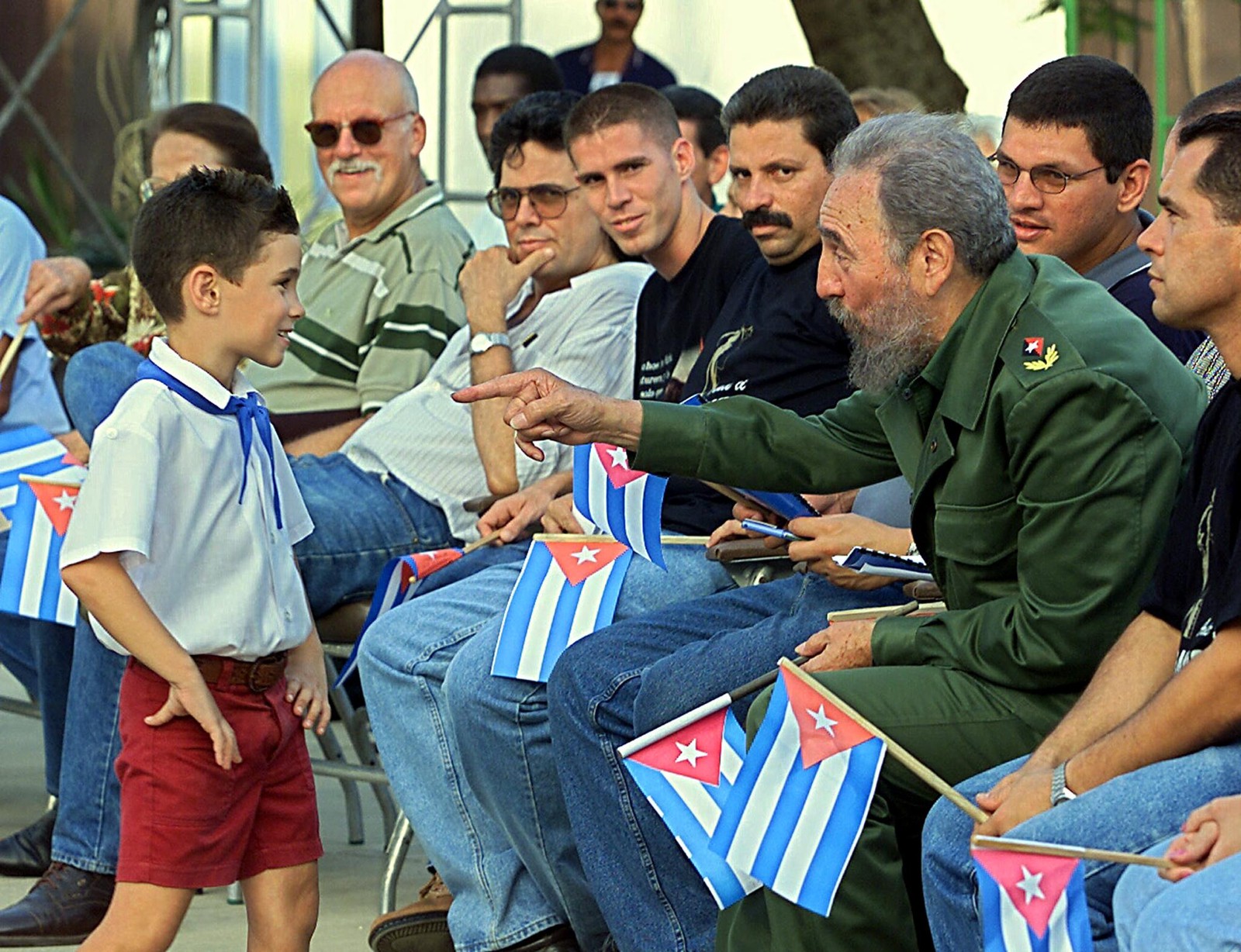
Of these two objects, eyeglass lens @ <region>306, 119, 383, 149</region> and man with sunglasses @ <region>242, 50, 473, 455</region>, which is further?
eyeglass lens @ <region>306, 119, 383, 149</region>

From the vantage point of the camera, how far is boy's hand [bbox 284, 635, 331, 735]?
12.5ft

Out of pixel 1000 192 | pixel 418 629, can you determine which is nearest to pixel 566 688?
pixel 418 629

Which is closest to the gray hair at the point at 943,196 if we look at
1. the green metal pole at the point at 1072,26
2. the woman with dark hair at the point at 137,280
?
the woman with dark hair at the point at 137,280

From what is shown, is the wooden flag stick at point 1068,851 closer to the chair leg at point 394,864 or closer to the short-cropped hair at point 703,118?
the chair leg at point 394,864

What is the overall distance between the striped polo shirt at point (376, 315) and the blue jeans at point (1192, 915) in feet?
10.2

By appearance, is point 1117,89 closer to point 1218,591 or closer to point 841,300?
point 841,300

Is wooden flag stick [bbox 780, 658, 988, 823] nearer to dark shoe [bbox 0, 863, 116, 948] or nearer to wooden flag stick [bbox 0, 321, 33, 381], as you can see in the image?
dark shoe [bbox 0, 863, 116, 948]

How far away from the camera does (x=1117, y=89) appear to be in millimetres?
4301

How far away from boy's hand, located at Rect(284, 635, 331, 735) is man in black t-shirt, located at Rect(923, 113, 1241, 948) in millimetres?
1185

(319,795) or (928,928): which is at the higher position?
(928,928)

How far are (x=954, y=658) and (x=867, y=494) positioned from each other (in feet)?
2.89

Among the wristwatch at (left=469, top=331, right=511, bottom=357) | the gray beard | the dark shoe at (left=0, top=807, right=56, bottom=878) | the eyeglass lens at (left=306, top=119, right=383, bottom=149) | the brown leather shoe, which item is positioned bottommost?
the dark shoe at (left=0, top=807, right=56, bottom=878)

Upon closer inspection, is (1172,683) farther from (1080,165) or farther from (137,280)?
(137,280)

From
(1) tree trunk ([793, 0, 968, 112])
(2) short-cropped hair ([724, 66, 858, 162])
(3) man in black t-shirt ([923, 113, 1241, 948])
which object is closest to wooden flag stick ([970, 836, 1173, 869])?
(3) man in black t-shirt ([923, 113, 1241, 948])
